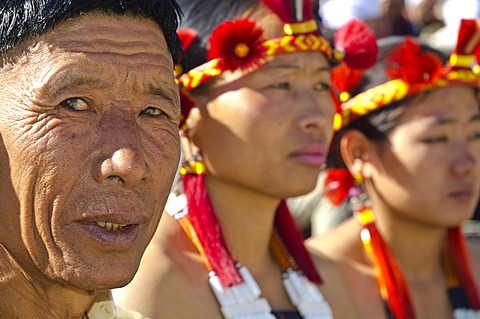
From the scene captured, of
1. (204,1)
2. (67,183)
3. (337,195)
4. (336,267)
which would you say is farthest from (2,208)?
(337,195)

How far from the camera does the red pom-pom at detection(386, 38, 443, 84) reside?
14.0 feet

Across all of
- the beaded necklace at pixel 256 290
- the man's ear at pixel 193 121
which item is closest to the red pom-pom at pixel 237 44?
the man's ear at pixel 193 121

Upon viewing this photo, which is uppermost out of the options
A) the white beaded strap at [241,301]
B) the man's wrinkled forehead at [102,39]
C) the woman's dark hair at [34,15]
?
the woman's dark hair at [34,15]

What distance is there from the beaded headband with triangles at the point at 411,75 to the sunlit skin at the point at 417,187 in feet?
0.22

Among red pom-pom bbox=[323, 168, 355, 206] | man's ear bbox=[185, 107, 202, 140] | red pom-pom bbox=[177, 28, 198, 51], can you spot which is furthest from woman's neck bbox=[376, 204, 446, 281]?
red pom-pom bbox=[177, 28, 198, 51]

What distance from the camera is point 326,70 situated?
3650 mm

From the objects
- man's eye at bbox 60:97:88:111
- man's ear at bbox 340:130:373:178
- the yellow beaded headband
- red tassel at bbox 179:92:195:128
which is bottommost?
man's ear at bbox 340:130:373:178

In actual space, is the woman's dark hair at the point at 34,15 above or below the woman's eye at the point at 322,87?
above

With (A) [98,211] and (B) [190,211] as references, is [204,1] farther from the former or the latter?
(A) [98,211]

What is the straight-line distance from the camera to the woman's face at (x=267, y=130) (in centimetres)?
342

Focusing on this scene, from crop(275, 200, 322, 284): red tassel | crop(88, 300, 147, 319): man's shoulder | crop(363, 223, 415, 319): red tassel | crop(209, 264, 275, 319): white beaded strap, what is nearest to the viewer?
crop(88, 300, 147, 319): man's shoulder

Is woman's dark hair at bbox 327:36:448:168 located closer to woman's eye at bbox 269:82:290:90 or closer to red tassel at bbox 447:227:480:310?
red tassel at bbox 447:227:480:310

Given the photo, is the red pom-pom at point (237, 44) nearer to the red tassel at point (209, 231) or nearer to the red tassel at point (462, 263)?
the red tassel at point (209, 231)

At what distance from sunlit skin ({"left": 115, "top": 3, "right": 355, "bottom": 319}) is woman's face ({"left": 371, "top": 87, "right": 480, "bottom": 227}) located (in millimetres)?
818
